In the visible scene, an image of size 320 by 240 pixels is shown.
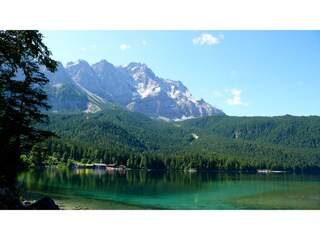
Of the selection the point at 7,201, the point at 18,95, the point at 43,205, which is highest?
the point at 18,95

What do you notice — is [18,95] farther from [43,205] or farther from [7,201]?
[43,205]

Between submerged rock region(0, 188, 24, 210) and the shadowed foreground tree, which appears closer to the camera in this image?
the shadowed foreground tree

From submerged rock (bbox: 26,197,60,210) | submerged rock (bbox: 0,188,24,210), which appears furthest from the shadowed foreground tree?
submerged rock (bbox: 26,197,60,210)

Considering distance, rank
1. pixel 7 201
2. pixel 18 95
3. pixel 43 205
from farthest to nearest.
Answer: pixel 43 205
pixel 18 95
pixel 7 201

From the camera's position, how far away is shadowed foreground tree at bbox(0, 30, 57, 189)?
1209cm

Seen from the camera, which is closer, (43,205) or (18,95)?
(18,95)

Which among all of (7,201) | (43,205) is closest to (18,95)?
(7,201)

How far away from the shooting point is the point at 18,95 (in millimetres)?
17719

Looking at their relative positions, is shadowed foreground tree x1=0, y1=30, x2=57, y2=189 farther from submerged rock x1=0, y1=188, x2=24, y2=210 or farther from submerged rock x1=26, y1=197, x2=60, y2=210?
submerged rock x1=26, y1=197, x2=60, y2=210

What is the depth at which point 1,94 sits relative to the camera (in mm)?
16047

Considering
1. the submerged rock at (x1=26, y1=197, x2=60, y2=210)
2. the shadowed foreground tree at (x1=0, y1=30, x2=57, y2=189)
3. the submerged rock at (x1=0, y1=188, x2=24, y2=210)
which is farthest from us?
the submerged rock at (x1=26, y1=197, x2=60, y2=210)

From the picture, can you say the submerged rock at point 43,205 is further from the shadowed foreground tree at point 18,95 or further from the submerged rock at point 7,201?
the submerged rock at point 7,201
